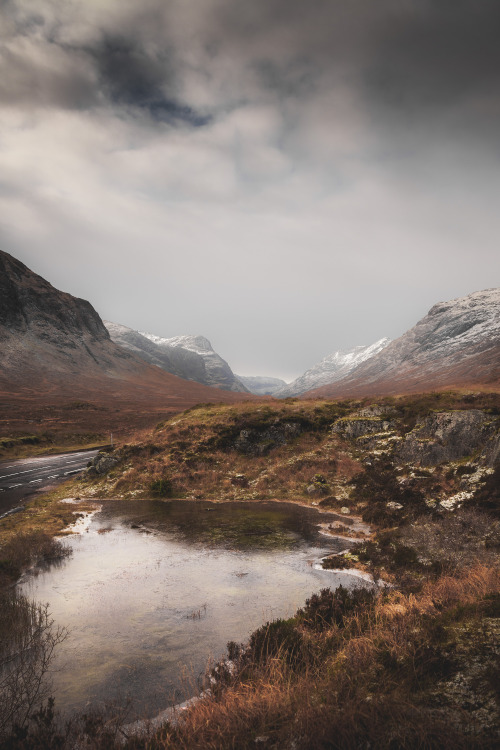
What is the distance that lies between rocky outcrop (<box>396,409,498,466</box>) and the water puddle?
9636 mm

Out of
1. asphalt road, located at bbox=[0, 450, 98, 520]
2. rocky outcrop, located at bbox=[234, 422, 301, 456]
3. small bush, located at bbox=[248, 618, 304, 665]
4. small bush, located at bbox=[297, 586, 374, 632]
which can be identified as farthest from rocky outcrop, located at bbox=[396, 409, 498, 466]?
asphalt road, located at bbox=[0, 450, 98, 520]

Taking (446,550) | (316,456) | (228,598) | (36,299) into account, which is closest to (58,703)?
(228,598)

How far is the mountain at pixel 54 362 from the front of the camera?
129 m

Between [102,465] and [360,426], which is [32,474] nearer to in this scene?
[102,465]

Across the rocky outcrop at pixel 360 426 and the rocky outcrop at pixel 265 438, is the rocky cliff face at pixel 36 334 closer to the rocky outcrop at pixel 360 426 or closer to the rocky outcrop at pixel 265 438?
the rocky outcrop at pixel 265 438

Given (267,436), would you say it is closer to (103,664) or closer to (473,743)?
(103,664)

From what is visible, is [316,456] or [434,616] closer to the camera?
[434,616]

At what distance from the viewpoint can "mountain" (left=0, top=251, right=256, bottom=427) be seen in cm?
12862

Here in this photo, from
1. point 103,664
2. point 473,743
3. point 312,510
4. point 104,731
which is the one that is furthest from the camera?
point 312,510

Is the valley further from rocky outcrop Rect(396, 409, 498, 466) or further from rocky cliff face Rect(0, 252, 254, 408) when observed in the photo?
rocky cliff face Rect(0, 252, 254, 408)

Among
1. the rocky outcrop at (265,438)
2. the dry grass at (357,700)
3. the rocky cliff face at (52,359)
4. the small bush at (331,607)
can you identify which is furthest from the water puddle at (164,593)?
the rocky cliff face at (52,359)

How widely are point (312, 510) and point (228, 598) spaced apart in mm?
13623

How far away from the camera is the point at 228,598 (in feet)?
40.2

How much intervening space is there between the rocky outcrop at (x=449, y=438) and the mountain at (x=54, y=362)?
8832cm
